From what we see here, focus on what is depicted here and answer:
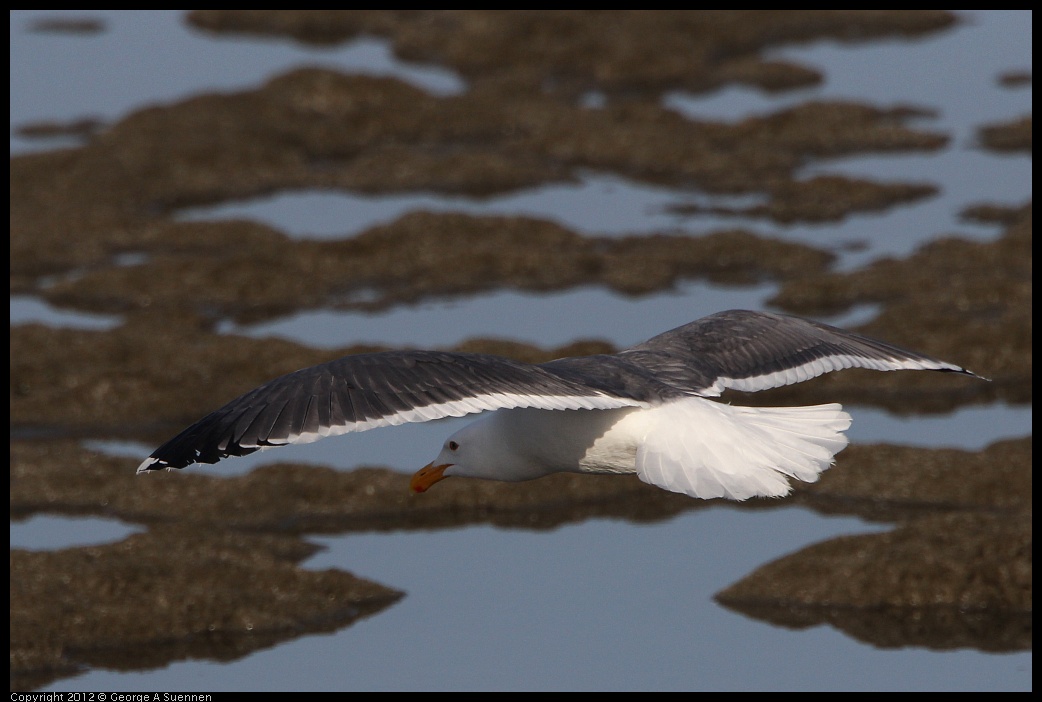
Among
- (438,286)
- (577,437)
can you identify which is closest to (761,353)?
(577,437)

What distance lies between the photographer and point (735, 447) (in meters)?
11.4

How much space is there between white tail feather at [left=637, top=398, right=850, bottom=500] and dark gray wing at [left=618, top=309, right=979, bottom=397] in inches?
40.6

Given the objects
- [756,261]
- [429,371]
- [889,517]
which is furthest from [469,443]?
[756,261]

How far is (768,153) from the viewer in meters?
30.9

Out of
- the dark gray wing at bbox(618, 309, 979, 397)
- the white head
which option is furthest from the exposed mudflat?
the white head

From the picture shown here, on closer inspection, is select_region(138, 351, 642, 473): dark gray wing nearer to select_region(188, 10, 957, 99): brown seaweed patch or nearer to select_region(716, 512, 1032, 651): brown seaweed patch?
select_region(716, 512, 1032, 651): brown seaweed patch

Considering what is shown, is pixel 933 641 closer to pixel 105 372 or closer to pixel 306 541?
pixel 306 541

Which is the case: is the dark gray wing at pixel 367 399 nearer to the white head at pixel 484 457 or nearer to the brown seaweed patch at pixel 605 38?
the white head at pixel 484 457

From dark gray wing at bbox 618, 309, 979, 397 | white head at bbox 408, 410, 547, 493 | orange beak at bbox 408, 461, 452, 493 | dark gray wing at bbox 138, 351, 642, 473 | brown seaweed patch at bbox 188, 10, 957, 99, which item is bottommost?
orange beak at bbox 408, 461, 452, 493

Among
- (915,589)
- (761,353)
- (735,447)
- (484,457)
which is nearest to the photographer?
(735,447)

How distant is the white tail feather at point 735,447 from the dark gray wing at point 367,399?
0.40 m

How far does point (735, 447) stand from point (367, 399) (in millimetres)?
2472

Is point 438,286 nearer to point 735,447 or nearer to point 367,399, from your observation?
point 735,447

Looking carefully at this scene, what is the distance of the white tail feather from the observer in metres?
11.1
